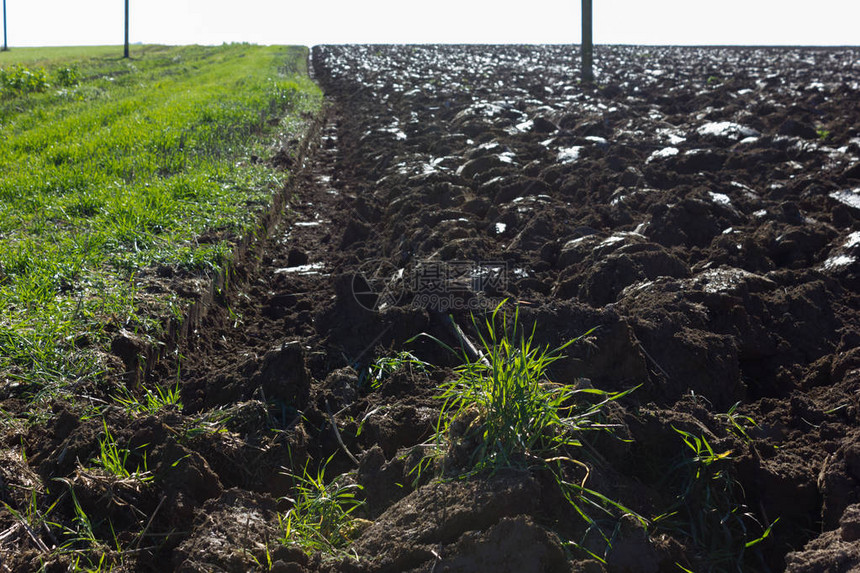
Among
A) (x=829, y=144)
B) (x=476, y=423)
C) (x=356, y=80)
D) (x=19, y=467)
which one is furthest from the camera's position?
(x=356, y=80)

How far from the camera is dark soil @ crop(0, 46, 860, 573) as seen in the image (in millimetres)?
2006

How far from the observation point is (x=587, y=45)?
43.1ft

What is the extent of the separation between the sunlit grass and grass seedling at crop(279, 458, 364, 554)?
1.34 metres

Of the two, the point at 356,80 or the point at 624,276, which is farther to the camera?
the point at 356,80

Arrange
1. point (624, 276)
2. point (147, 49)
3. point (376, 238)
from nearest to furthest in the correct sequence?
point (624, 276) < point (376, 238) < point (147, 49)

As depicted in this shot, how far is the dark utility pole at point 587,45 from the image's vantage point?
1295 cm

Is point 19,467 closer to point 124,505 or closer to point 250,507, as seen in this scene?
point 124,505

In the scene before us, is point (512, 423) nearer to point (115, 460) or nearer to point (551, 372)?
point (551, 372)

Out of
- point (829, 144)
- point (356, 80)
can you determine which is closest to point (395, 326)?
point (829, 144)

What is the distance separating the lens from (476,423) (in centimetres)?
217

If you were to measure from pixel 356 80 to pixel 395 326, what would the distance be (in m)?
13.7

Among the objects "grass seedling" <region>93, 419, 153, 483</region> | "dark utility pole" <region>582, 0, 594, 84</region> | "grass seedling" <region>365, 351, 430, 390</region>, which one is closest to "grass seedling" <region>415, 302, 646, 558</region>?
"grass seedling" <region>365, 351, 430, 390</region>

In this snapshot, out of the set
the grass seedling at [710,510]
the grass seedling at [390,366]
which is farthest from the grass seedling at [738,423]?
the grass seedling at [390,366]

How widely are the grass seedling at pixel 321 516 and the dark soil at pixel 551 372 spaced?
59 mm
